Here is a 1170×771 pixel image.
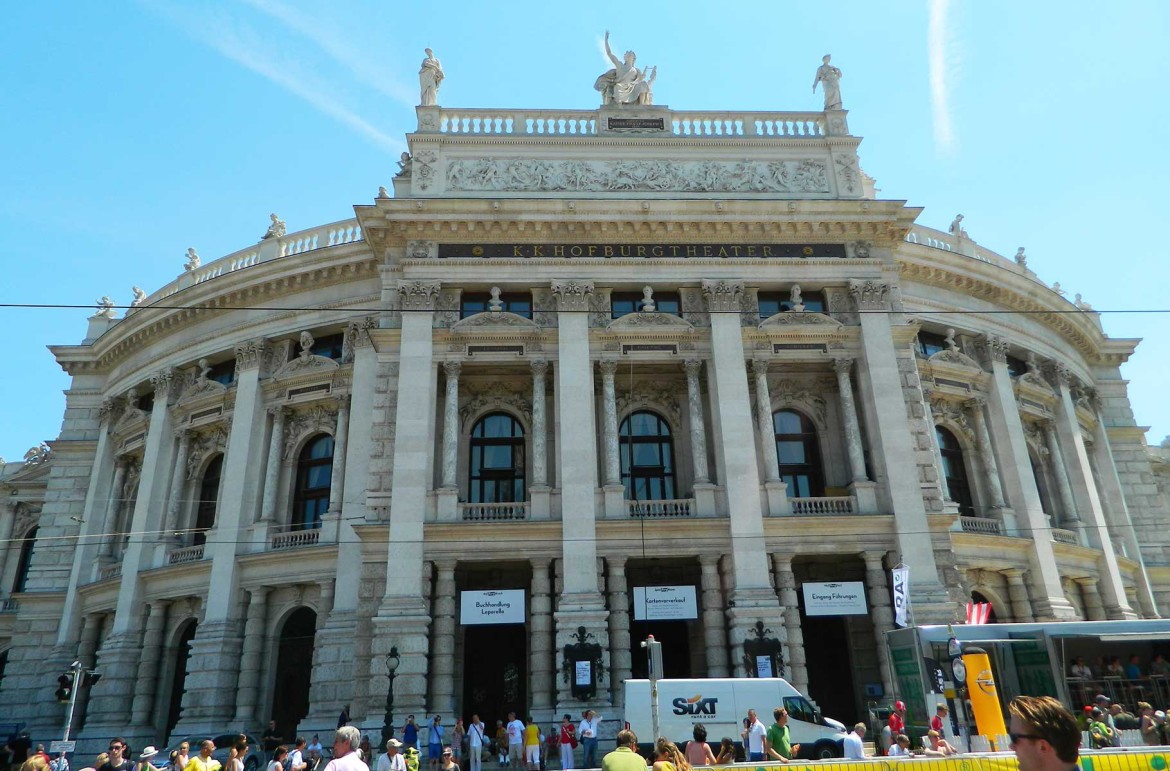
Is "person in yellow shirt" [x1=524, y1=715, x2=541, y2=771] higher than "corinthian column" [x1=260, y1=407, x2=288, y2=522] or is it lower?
lower

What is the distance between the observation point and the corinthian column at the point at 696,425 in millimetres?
29328

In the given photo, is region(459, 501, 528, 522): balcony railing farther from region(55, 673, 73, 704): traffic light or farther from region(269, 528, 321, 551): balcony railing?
region(55, 673, 73, 704): traffic light

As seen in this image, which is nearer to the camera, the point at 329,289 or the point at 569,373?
the point at 569,373

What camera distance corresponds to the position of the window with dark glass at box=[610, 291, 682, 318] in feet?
104

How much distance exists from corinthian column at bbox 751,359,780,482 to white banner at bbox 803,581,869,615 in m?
3.98

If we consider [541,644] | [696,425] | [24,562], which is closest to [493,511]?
[541,644]

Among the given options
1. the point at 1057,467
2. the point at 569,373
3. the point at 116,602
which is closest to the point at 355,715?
the point at 569,373

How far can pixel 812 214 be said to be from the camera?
3180 centimetres

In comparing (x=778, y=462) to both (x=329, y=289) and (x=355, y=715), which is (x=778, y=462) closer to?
(x=355, y=715)

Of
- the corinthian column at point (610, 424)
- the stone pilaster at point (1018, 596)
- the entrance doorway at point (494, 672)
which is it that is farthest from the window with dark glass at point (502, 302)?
the stone pilaster at point (1018, 596)

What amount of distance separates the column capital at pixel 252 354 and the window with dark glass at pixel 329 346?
196 cm

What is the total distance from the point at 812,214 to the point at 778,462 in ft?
31.3

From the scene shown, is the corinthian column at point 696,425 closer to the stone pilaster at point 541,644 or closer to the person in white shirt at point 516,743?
the stone pilaster at point 541,644

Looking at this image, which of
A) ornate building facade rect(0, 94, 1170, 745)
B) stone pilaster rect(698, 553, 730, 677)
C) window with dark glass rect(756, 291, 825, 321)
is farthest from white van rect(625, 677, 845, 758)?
window with dark glass rect(756, 291, 825, 321)
